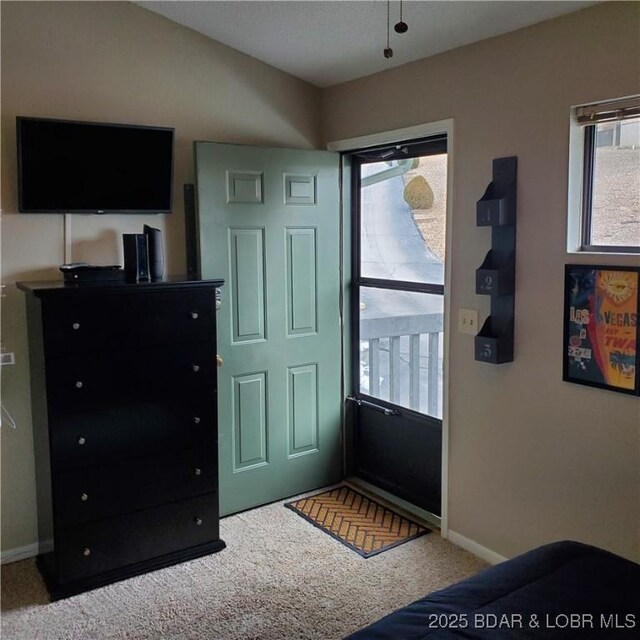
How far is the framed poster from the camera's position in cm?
237

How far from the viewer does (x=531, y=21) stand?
259cm

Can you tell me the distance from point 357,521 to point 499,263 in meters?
1.53

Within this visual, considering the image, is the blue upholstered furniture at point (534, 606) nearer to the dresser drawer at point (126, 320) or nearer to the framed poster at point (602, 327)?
the framed poster at point (602, 327)

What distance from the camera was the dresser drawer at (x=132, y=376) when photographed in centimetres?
270

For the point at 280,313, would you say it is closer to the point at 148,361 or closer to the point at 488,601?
the point at 148,361

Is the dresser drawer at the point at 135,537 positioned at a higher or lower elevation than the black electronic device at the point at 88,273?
lower

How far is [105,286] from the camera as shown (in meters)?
2.71

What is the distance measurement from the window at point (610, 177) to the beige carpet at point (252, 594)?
60.4 inches

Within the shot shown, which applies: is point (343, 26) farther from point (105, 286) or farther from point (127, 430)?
point (127, 430)

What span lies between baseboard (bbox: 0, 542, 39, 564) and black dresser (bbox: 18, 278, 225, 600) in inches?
2.6

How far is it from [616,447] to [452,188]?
130 centimetres

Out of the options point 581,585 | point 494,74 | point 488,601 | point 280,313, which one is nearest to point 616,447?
point 581,585

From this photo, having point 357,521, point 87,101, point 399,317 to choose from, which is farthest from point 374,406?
point 87,101

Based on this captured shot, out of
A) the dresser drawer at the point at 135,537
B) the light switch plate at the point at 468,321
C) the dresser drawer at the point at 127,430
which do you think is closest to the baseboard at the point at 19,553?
the dresser drawer at the point at 135,537
